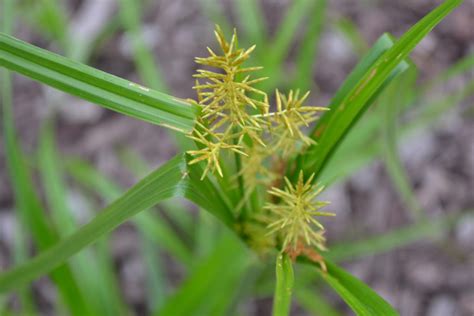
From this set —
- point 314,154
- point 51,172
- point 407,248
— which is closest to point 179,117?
point 314,154

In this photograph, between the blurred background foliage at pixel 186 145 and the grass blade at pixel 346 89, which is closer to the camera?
the grass blade at pixel 346 89

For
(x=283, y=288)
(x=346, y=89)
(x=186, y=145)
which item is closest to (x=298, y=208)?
(x=283, y=288)

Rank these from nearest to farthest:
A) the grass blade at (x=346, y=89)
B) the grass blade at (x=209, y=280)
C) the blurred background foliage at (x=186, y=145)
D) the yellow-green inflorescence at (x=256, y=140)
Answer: the yellow-green inflorescence at (x=256, y=140), the grass blade at (x=346, y=89), the grass blade at (x=209, y=280), the blurred background foliage at (x=186, y=145)

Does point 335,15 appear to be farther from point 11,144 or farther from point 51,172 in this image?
point 11,144

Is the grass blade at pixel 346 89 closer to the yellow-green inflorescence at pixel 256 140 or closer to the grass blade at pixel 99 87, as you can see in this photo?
the yellow-green inflorescence at pixel 256 140

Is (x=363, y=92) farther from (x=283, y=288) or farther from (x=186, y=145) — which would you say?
(x=186, y=145)

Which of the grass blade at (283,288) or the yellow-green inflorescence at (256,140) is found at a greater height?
the yellow-green inflorescence at (256,140)

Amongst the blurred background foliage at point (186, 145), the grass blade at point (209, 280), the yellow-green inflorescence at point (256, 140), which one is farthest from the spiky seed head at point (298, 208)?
the blurred background foliage at point (186, 145)
